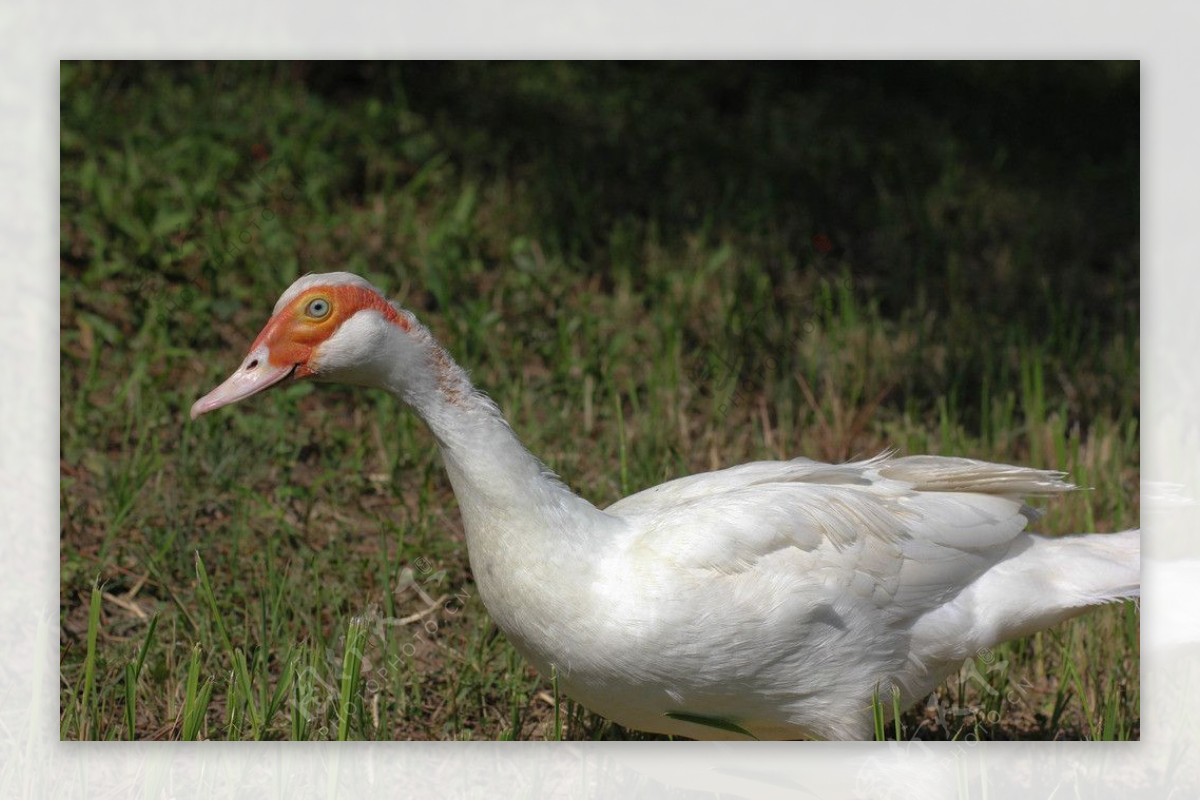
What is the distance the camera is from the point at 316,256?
4.92 m

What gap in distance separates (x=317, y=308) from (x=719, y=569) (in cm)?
88

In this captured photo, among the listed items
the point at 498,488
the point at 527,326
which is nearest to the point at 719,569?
the point at 498,488

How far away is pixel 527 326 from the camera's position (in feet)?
15.8

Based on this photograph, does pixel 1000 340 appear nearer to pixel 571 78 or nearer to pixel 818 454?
pixel 818 454

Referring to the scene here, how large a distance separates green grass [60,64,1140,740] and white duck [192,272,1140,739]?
248mm

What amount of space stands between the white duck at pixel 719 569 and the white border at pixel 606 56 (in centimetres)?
16

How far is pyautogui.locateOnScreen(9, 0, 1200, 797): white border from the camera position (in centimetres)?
302

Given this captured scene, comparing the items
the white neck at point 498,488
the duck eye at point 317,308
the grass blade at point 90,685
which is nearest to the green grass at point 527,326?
the grass blade at point 90,685

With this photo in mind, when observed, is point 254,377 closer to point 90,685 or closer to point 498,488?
point 498,488

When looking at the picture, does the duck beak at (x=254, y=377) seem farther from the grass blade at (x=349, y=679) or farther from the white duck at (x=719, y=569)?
the grass blade at (x=349, y=679)

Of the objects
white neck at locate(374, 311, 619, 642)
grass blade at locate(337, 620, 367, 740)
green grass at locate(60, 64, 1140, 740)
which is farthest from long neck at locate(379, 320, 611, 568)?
green grass at locate(60, 64, 1140, 740)

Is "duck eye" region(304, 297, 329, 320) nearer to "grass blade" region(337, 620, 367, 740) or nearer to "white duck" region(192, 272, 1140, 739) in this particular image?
"white duck" region(192, 272, 1140, 739)

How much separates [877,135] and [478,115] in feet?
4.82

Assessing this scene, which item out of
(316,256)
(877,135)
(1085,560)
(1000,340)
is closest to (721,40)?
(1085,560)
